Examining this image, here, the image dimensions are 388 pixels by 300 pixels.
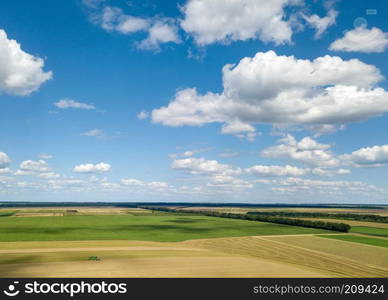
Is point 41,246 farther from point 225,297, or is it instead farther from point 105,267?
point 225,297

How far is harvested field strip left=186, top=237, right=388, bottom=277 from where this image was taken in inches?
2306

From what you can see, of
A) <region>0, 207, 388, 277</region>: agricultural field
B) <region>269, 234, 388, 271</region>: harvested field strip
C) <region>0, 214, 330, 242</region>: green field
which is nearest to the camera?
<region>0, 207, 388, 277</region>: agricultural field

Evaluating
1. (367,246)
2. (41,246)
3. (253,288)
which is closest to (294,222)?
(367,246)

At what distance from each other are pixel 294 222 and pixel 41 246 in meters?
116
